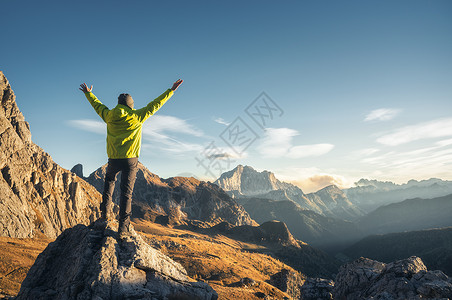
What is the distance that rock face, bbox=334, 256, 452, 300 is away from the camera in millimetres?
9961

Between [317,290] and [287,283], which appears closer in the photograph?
[317,290]

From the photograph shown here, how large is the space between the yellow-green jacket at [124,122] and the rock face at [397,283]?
13002mm

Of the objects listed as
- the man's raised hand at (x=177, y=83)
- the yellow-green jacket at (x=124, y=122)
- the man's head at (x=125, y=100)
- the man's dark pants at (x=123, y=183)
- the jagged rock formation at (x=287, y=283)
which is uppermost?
the man's raised hand at (x=177, y=83)

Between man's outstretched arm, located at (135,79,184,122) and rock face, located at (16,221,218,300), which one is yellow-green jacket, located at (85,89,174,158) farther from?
rock face, located at (16,221,218,300)

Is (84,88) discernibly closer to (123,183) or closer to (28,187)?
(123,183)

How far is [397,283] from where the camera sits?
39.1 ft

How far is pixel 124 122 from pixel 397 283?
14766mm

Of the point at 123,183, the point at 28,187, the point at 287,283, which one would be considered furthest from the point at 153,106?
the point at 28,187

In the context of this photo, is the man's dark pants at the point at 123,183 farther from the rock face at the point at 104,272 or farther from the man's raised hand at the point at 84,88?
the man's raised hand at the point at 84,88

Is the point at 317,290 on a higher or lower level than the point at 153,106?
lower

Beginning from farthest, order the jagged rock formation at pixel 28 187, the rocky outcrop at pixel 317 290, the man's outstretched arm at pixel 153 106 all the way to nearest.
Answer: the jagged rock formation at pixel 28 187 < the rocky outcrop at pixel 317 290 < the man's outstretched arm at pixel 153 106

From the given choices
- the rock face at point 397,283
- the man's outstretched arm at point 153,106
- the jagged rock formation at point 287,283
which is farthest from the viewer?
the jagged rock formation at point 287,283

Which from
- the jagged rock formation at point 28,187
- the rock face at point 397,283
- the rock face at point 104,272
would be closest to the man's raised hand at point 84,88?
the rock face at point 104,272

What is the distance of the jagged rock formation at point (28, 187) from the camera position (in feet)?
222
